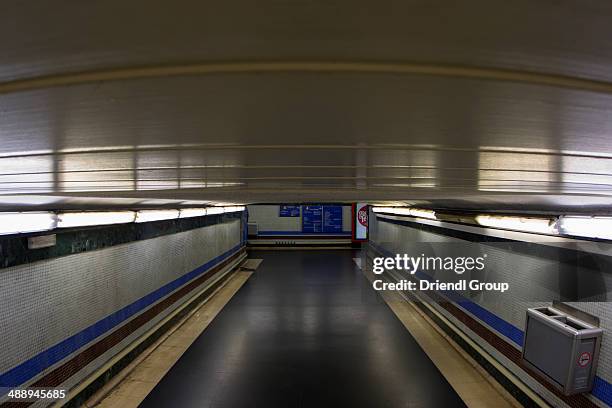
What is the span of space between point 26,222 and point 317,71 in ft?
12.7

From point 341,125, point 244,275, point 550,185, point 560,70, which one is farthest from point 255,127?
point 244,275

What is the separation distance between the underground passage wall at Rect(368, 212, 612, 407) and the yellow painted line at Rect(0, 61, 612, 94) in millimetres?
3160

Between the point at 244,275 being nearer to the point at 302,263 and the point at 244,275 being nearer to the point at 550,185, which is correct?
the point at 302,263

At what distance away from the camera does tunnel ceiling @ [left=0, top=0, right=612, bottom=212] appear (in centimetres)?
46

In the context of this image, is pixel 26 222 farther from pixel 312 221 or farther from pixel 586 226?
pixel 312 221

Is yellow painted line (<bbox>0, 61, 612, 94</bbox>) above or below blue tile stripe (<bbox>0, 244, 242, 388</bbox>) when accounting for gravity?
above

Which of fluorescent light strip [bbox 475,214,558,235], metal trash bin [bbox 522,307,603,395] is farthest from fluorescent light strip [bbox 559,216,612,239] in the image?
metal trash bin [bbox 522,307,603,395]

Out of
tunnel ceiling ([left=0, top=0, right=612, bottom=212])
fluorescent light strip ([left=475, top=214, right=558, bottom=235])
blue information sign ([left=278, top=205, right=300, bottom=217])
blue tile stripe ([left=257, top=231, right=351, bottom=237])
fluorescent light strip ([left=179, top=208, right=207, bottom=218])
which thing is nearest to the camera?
tunnel ceiling ([left=0, top=0, right=612, bottom=212])

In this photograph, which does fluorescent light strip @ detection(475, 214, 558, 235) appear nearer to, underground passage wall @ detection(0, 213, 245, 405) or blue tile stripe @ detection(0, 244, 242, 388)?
underground passage wall @ detection(0, 213, 245, 405)

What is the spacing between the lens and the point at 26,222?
341 cm

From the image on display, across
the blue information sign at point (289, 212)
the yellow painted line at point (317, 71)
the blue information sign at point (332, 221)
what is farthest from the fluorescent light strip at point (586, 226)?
the blue information sign at point (289, 212)

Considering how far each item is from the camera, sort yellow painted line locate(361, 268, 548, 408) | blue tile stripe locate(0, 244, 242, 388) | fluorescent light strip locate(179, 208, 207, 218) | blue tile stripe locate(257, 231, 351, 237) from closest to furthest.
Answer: blue tile stripe locate(0, 244, 242, 388)
yellow painted line locate(361, 268, 548, 408)
fluorescent light strip locate(179, 208, 207, 218)
blue tile stripe locate(257, 231, 351, 237)

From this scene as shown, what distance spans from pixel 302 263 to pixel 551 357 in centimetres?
978

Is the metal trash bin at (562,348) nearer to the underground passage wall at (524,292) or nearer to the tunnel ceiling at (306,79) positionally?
the underground passage wall at (524,292)
